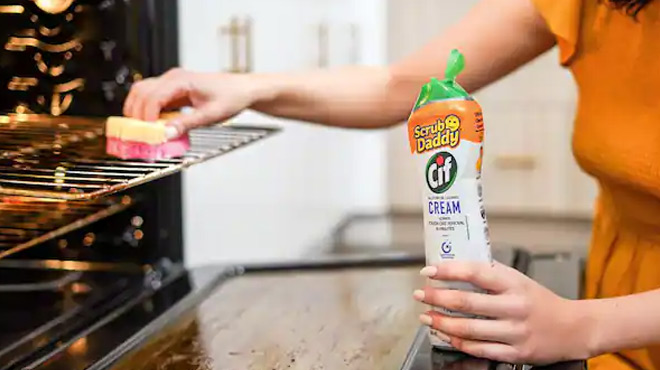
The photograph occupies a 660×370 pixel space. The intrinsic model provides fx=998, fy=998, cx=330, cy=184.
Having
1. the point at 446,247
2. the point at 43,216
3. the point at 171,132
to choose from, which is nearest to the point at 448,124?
the point at 446,247

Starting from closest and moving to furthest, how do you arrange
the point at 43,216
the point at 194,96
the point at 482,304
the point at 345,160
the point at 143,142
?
the point at 482,304 → the point at 143,142 → the point at 194,96 → the point at 43,216 → the point at 345,160

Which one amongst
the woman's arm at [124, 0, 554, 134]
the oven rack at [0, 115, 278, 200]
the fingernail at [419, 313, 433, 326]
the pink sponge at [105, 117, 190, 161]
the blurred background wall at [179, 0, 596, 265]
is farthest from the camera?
the blurred background wall at [179, 0, 596, 265]

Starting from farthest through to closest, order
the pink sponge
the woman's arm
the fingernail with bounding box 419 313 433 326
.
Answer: the woman's arm < the pink sponge < the fingernail with bounding box 419 313 433 326

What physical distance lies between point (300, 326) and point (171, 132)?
26cm

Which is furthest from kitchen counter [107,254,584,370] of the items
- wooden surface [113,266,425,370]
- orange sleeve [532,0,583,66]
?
orange sleeve [532,0,583,66]

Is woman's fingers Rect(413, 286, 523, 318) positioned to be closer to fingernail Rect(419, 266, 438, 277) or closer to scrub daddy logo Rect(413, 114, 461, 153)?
fingernail Rect(419, 266, 438, 277)

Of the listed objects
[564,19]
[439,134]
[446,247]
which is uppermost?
[564,19]

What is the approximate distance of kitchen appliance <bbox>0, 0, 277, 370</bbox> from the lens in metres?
1.03

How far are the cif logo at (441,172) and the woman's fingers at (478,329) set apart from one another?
122 millimetres

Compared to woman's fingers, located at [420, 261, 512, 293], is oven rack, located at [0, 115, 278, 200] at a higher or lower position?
higher

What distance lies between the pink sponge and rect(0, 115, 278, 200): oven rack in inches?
0.4

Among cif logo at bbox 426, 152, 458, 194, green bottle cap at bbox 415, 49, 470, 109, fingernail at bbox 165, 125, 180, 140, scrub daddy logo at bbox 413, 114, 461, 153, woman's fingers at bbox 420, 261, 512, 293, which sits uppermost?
green bottle cap at bbox 415, 49, 470, 109

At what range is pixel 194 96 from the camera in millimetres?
1178

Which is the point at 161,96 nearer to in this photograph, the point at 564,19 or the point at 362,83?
the point at 362,83
